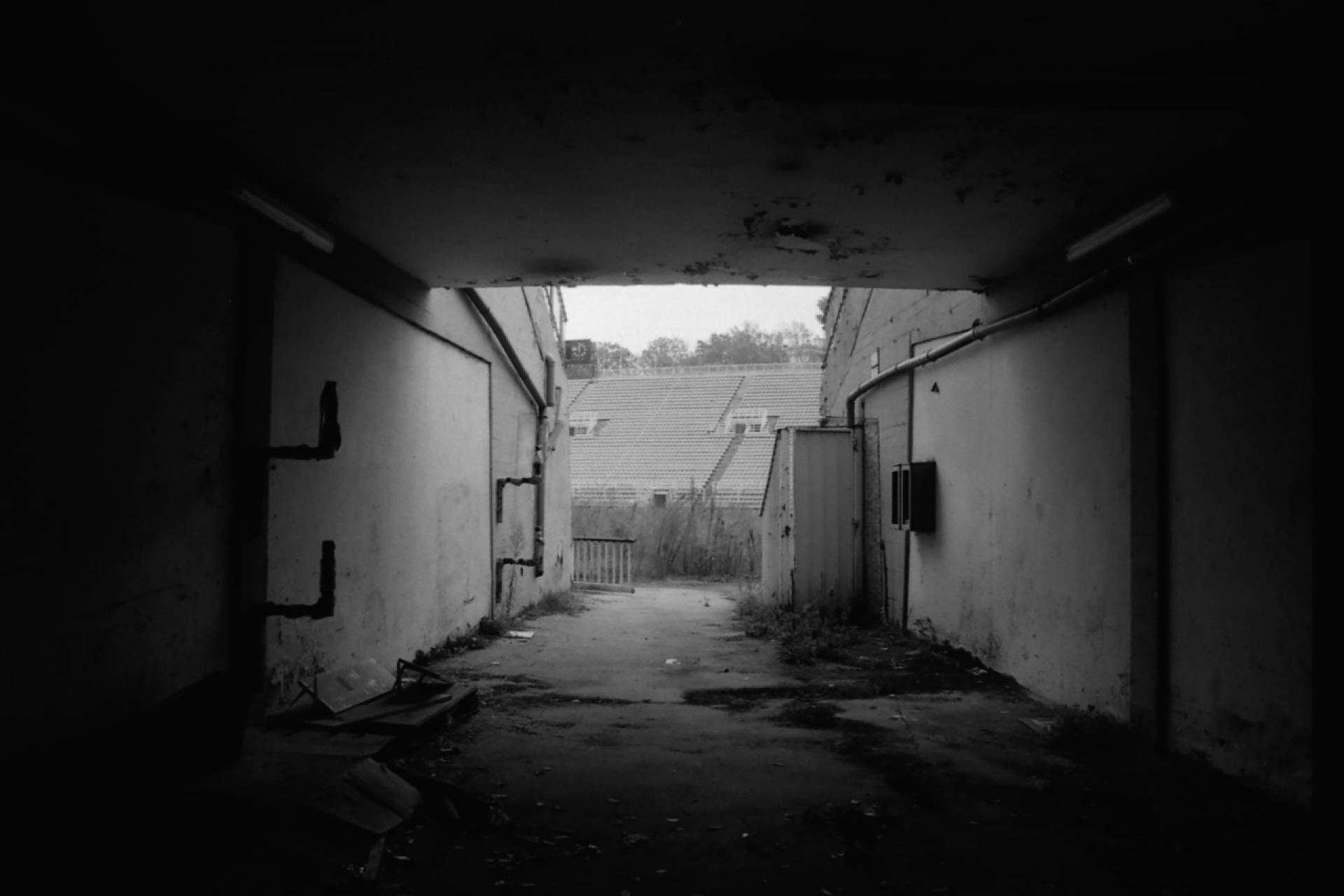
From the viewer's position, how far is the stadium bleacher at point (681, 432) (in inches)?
835

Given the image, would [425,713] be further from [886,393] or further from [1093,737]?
[886,393]

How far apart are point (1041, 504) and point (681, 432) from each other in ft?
63.9

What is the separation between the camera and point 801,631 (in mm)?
7590

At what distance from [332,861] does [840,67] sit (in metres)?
3.16

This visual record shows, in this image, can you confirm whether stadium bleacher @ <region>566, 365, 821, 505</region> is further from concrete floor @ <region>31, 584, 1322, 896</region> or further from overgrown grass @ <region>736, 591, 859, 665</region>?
concrete floor @ <region>31, 584, 1322, 896</region>

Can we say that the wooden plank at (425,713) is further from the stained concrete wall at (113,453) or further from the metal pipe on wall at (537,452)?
the metal pipe on wall at (537,452)

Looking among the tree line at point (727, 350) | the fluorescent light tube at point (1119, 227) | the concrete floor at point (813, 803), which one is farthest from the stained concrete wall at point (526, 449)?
the tree line at point (727, 350)

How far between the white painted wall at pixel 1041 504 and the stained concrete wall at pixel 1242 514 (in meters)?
0.42

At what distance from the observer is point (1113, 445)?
433cm

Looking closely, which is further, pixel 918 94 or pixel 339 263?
pixel 339 263

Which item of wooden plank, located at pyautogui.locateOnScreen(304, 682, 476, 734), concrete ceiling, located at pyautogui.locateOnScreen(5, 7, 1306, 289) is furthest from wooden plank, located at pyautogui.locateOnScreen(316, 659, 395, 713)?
concrete ceiling, located at pyautogui.locateOnScreen(5, 7, 1306, 289)

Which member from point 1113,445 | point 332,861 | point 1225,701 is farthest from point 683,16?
point 1225,701

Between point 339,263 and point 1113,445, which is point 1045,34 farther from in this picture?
point 339,263

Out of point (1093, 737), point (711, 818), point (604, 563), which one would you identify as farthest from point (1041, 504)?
point (604, 563)
